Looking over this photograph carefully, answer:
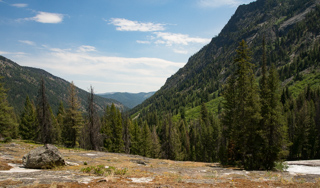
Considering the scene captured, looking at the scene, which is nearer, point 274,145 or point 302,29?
point 274,145

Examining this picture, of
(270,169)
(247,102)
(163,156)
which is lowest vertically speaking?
(163,156)

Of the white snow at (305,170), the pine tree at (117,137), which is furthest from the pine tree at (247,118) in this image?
the pine tree at (117,137)

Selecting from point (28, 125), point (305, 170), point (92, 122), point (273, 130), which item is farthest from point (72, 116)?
point (305, 170)

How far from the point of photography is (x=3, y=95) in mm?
31578

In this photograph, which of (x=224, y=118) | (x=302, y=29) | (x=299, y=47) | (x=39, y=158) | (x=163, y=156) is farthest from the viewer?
(x=302, y=29)

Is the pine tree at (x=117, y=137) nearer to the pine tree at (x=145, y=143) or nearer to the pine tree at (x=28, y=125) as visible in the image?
the pine tree at (x=145, y=143)

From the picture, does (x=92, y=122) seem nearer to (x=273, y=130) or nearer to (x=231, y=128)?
(x=231, y=128)

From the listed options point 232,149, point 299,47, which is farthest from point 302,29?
point 232,149

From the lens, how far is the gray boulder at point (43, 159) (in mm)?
13977

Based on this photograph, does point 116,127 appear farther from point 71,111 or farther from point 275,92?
point 275,92

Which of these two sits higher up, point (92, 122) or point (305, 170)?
point (92, 122)

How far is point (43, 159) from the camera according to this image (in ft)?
46.5

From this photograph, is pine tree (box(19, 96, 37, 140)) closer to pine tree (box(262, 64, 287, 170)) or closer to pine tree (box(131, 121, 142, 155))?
pine tree (box(131, 121, 142, 155))

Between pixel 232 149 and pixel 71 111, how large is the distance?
33.1 metres
